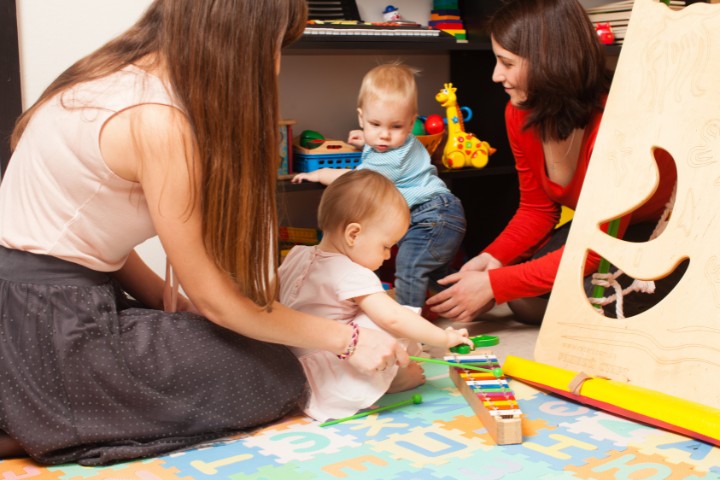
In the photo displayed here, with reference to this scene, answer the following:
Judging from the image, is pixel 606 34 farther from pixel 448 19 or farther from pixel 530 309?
pixel 530 309

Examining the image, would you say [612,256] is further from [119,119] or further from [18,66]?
[18,66]

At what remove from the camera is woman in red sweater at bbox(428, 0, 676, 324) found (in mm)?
1815

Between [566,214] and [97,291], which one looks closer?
[97,291]

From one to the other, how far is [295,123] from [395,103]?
1.56 feet

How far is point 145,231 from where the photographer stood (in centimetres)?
131

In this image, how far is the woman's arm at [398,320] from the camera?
4.92 feet

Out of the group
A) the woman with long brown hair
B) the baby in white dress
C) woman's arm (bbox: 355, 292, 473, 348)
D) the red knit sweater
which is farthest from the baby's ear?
the red knit sweater

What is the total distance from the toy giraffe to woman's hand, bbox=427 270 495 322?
51cm

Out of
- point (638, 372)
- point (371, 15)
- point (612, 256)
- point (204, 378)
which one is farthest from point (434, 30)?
point (204, 378)

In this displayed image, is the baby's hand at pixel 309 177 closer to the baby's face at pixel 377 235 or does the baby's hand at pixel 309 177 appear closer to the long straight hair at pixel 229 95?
the baby's face at pixel 377 235

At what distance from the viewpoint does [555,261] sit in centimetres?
186

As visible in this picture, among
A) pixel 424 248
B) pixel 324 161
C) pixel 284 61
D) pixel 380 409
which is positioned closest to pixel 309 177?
pixel 324 161

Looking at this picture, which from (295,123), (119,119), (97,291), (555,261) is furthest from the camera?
(295,123)

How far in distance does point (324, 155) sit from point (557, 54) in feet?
2.30
